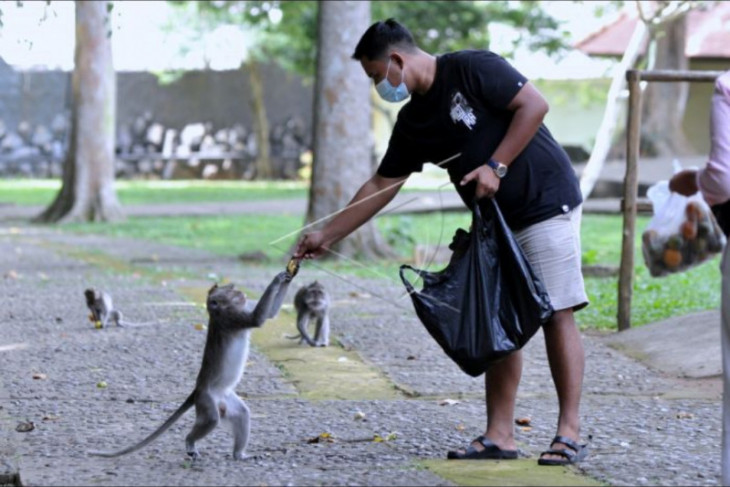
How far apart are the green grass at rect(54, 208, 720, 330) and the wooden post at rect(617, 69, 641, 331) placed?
1.73ft

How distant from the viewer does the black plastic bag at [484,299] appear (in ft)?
18.3

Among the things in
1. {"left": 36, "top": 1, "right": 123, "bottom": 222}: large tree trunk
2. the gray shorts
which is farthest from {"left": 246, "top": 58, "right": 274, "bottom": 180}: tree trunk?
the gray shorts

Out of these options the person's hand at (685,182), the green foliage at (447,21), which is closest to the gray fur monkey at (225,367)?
the person's hand at (685,182)

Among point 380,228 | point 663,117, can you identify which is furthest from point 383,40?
point 663,117

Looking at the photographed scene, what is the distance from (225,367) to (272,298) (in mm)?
364

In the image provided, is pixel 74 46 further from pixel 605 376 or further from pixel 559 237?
pixel 559 237

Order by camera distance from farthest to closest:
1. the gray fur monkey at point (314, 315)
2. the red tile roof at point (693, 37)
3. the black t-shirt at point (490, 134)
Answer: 1. the red tile roof at point (693, 37)
2. the gray fur monkey at point (314, 315)
3. the black t-shirt at point (490, 134)

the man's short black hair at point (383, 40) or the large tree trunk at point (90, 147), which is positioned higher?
the man's short black hair at point (383, 40)

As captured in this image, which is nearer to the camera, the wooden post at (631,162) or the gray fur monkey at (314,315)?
the gray fur monkey at (314,315)

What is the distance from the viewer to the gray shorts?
578 cm

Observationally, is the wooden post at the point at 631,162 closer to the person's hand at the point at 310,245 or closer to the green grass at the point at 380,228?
the green grass at the point at 380,228

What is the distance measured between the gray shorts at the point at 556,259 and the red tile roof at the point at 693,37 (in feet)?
80.8

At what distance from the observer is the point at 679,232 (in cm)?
1016

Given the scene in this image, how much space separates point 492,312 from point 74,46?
59.8ft
